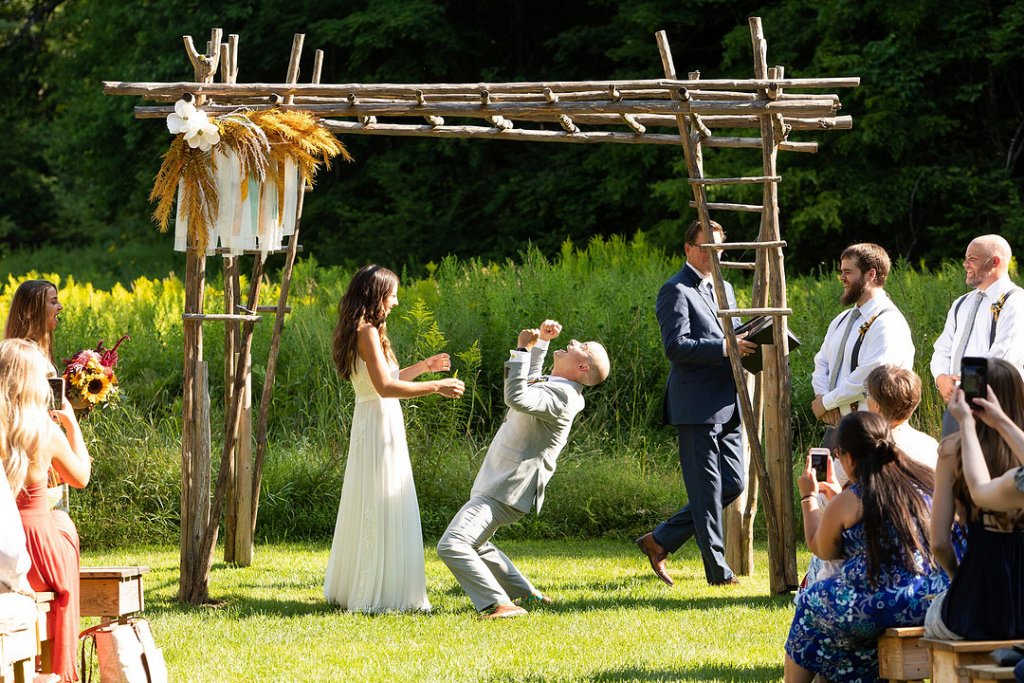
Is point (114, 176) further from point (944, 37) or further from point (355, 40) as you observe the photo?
point (944, 37)

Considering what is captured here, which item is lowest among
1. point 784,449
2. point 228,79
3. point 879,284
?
point 784,449

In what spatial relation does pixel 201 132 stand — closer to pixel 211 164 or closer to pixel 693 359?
pixel 211 164

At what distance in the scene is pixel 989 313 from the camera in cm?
708

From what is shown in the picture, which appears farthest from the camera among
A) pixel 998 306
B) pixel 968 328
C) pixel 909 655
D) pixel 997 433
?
pixel 968 328

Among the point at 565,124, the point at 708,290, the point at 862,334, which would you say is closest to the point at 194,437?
the point at 565,124

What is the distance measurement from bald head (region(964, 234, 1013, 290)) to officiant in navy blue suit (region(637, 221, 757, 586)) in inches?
52.2

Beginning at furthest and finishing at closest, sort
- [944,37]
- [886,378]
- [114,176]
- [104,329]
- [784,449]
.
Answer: [114,176]
[944,37]
[104,329]
[784,449]
[886,378]

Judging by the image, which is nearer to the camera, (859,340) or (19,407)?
(19,407)

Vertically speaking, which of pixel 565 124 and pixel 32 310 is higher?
pixel 565 124

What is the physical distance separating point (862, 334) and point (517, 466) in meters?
1.95

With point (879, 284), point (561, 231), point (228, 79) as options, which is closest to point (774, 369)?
point (879, 284)

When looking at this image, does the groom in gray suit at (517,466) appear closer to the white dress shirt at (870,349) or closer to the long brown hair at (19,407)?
the white dress shirt at (870,349)

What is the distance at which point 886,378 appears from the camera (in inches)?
209

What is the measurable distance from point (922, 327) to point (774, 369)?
5205mm
